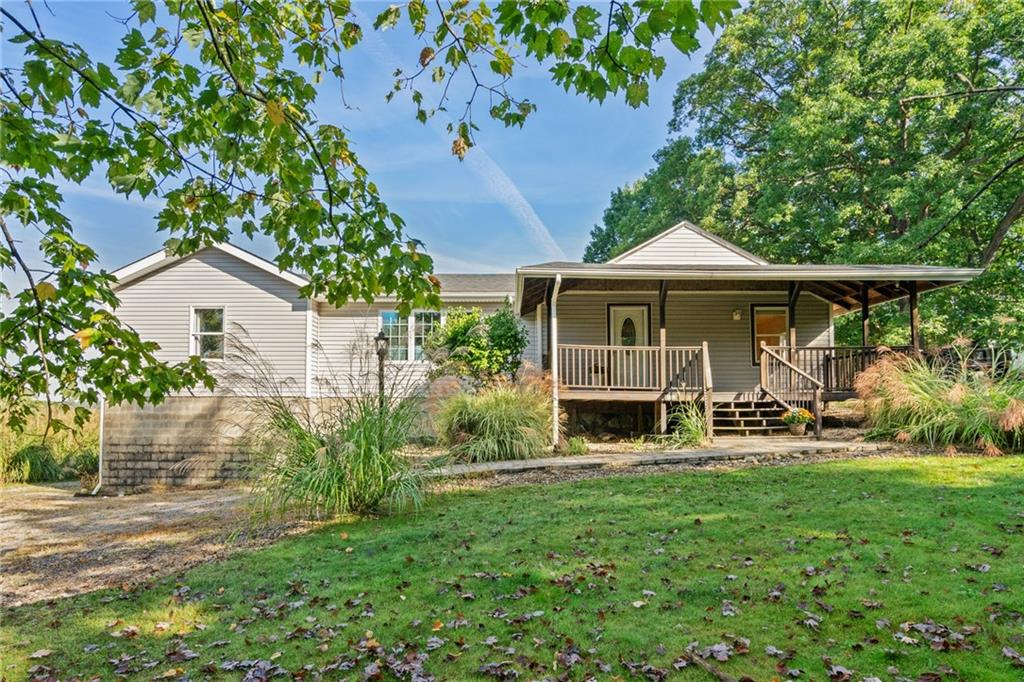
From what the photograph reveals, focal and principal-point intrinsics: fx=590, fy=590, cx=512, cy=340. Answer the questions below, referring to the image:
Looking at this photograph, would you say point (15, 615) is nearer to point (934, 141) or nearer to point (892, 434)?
point (892, 434)

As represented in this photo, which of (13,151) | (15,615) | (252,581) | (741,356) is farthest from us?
(741,356)

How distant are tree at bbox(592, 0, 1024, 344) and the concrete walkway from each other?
8.00m

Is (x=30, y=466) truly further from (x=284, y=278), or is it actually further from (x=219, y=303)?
(x=284, y=278)

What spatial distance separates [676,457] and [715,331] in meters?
6.90

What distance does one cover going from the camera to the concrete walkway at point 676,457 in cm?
895

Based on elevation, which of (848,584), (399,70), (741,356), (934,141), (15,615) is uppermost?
(934,141)

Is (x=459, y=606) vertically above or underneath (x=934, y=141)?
underneath

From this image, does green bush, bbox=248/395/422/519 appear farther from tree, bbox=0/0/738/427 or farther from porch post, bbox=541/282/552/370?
porch post, bbox=541/282/552/370

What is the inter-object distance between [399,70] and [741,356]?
13.3 meters

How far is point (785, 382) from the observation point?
41.3ft

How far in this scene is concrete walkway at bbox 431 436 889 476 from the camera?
352 inches

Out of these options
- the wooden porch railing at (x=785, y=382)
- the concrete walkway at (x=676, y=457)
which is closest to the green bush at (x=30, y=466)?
the concrete walkway at (x=676, y=457)

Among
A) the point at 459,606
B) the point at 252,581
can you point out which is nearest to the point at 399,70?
the point at 459,606

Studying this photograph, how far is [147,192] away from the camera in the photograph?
3.04 meters
